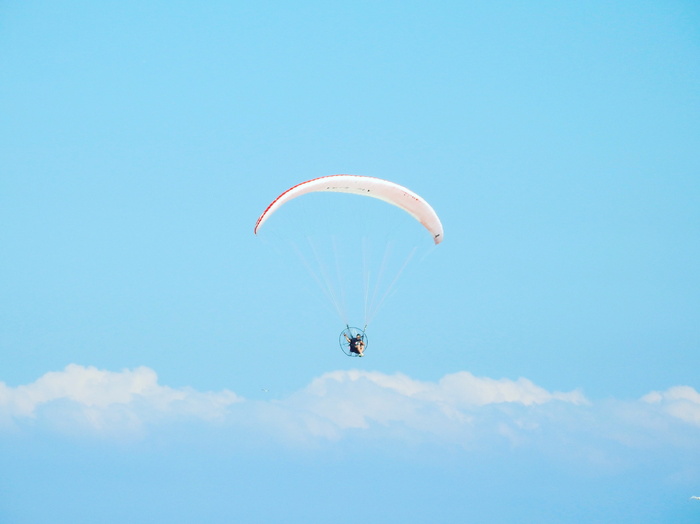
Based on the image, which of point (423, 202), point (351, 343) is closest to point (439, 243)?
point (423, 202)

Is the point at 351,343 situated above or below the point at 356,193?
below

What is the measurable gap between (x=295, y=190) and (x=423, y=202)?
22.8 feet

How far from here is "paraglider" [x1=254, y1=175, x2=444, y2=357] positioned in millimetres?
64062

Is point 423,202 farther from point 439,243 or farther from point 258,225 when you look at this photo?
point 258,225

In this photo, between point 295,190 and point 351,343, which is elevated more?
point 295,190

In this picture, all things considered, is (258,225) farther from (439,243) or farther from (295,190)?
(439,243)

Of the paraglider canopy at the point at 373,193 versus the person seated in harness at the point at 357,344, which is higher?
the paraglider canopy at the point at 373,193

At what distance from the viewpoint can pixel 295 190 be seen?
64.0m

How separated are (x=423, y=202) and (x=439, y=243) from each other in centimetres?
318

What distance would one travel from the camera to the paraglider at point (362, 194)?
6406cm

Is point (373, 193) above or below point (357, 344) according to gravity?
above

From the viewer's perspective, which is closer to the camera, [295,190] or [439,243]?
[295,190]

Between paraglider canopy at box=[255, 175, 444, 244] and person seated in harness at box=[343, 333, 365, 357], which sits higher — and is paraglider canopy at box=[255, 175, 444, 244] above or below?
above

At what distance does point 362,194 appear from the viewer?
65688mm
